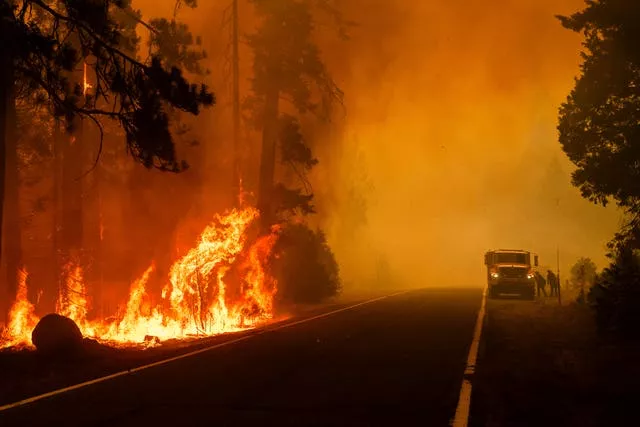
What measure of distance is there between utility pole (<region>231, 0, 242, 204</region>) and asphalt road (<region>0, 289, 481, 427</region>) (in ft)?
47.0

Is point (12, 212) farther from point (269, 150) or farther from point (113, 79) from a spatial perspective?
point (113, 79)

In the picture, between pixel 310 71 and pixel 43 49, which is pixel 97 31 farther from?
pixel 310 71

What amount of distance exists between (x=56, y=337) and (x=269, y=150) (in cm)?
2232

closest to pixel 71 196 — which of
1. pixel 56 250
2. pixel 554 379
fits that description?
pixel 56 250

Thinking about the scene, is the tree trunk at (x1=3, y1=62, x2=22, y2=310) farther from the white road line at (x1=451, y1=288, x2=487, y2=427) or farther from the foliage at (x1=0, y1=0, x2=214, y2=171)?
the white road line at (x1=451, y1=288, x2=487, y2=427)

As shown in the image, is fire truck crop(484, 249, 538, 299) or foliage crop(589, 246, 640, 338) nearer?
foliage crop(589, 246, 640, 338)

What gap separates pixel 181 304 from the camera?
72.0 ft

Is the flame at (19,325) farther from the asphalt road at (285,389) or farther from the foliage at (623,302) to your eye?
the foliage at (623,302)

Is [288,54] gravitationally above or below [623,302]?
above

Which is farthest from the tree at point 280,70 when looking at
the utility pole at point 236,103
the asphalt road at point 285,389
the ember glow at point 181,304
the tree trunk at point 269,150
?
the asphalt road at point 285,389

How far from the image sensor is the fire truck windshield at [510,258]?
1551 inches

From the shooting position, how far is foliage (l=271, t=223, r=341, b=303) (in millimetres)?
35656

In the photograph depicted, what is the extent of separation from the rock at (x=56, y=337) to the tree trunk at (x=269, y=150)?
20.2 metres

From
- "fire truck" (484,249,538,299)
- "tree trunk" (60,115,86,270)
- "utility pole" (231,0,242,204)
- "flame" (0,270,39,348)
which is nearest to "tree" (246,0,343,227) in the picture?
"utility pole" (231,0,242,204)
